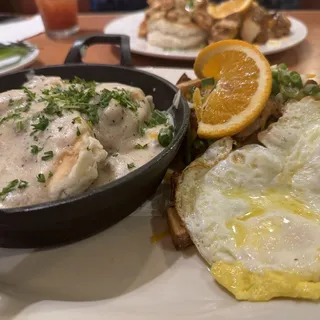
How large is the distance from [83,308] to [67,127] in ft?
1.55

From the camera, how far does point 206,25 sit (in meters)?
2.23

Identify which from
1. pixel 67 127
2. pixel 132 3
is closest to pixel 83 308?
pixel 67 127

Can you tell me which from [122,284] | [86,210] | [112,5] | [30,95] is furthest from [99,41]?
[112,5]

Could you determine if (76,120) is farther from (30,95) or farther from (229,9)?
(229,9)

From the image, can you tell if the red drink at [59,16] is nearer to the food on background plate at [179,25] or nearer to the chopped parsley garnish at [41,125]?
the food on background plate at [179,25]

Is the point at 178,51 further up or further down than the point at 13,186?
further down

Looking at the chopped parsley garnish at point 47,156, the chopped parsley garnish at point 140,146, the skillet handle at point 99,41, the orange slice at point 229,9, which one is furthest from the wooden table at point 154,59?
the chopped parsley garnish at point 47,156

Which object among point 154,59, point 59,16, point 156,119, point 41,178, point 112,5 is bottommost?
point 112,5

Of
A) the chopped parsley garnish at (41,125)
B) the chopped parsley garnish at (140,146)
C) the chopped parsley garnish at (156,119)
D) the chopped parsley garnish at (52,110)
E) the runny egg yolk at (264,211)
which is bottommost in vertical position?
the runny egg yolk at (264,211)

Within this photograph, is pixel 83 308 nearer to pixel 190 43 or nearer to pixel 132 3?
pixel 190 43

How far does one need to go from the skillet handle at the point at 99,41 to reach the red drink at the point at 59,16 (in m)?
0.96

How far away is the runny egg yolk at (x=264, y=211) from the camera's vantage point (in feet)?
3.33

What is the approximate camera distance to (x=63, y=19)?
266cm

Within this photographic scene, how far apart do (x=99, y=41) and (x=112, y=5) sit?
8.11 feet
